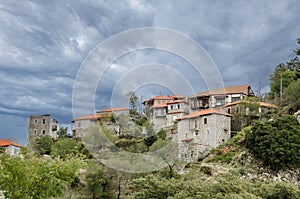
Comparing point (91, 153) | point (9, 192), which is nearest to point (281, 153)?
point (9, 192)

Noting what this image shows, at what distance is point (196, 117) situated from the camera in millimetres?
29922

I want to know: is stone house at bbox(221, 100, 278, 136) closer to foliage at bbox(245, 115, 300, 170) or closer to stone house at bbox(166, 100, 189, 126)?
stone house at bbox(166, 100, 189, 126)

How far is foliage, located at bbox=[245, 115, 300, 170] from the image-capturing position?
1906 cm

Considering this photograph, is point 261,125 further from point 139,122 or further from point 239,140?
point 139,122

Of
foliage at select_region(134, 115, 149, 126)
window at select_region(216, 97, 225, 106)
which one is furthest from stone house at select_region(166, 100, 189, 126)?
window at select_region(216, 97, 225, 106)

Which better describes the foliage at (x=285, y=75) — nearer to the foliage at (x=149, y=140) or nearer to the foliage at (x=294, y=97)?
the foliage at (x=294, y=97)

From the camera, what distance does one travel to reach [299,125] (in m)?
21.4

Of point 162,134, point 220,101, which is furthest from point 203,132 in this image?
point 220,101

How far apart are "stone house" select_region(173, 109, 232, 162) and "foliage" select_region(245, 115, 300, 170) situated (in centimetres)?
659

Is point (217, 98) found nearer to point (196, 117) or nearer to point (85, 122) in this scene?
point (196, 117)

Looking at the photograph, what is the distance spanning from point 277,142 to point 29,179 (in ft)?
54.0

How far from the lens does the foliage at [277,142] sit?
19.1 meters

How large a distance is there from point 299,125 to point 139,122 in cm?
1616

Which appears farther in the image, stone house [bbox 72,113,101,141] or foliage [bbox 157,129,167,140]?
stone house [bbox 72,113,101,141]
